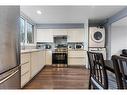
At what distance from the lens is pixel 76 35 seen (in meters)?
7.35

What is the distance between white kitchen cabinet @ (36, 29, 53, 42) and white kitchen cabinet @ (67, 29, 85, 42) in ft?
2.95

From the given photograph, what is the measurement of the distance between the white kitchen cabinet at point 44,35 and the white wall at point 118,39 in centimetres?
281

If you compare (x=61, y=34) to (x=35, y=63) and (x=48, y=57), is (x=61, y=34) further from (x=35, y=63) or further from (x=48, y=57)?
(x=35, y=63)

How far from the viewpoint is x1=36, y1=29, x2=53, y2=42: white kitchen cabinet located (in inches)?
293

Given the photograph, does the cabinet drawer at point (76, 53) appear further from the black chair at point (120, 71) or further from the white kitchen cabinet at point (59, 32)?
the black chair at point (120, 71)

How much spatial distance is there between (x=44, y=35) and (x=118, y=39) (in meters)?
3.33

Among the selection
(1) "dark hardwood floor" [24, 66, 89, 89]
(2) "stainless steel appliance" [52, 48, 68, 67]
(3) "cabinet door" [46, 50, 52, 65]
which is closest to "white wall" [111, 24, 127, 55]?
(2) "stainless steel appliance" [52, 48, 68, 67]

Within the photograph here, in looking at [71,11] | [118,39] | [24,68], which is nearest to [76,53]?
[118,39]

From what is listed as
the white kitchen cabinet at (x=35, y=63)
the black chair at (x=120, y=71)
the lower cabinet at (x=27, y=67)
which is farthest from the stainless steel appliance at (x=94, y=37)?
the black chair at (x=120, y=71)

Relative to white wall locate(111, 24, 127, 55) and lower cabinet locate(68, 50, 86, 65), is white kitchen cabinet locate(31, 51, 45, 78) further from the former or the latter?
white wall locate(111, 24, 127, 55)

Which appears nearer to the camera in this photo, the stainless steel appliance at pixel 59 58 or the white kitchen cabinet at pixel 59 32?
the stainless steel appliance at pixel 59 58

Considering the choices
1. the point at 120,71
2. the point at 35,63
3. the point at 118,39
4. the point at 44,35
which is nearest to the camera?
the point at 120,71

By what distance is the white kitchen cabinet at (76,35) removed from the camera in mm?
7324
